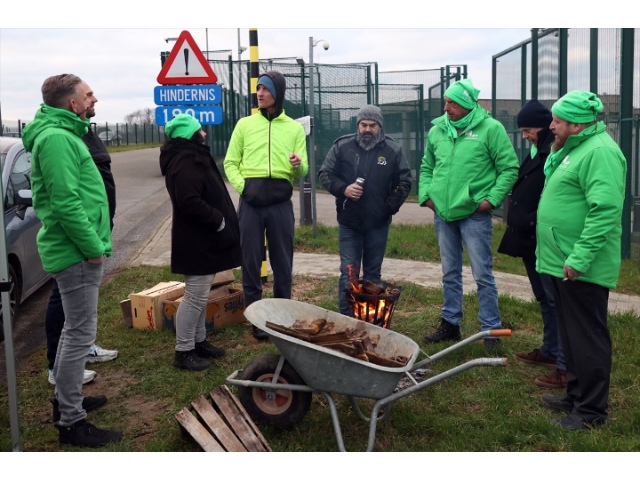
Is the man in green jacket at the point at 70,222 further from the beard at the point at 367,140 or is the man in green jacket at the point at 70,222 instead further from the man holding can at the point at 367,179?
the beard at the point at 367,140

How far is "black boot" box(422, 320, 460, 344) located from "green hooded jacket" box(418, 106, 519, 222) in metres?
0.96

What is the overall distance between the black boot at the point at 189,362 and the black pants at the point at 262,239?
3.11 ft

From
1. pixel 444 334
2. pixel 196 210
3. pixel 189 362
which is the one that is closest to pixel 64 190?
pixel 196 210

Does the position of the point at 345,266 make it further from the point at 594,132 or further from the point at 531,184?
the point at 594,132

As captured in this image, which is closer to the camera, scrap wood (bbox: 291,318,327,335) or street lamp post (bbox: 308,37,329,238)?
scrap wood (bbox: 291,318,327,335)

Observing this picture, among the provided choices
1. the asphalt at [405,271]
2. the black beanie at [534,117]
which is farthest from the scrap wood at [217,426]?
the asphalt at [405,271]

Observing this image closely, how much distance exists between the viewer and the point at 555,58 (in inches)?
437

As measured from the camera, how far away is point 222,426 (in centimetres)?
397

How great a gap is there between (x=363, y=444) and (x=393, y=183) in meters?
2.71

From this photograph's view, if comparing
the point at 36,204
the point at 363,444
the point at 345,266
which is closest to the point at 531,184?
the point at 345,266

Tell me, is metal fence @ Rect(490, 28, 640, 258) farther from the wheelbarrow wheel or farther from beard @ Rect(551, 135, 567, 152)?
the wheelbarrow wheel

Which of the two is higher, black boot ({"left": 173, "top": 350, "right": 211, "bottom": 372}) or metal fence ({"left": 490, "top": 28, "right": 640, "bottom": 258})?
metal fence ({"left": 490, "top": 28, "right": 640, "bottom": 258})

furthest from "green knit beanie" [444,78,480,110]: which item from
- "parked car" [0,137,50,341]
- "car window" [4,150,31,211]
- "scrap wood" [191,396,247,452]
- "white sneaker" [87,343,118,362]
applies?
"car window" [4,150,31,211]

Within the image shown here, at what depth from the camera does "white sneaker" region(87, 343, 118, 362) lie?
5691 mm
